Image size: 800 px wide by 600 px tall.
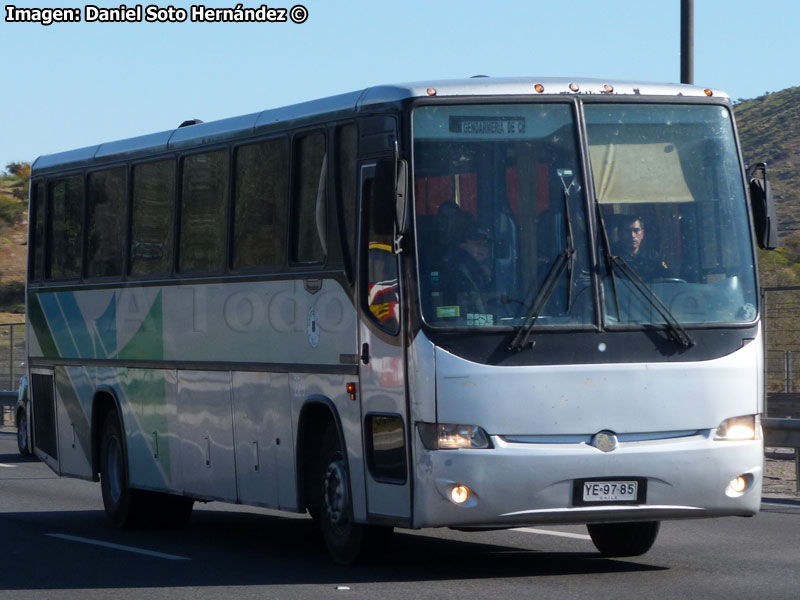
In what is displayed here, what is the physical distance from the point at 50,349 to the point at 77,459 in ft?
4.39

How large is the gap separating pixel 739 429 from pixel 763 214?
4.62 ft

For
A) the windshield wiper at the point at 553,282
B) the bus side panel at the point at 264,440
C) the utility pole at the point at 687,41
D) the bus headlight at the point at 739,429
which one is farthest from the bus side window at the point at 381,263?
the utility pole at the point at 687,41

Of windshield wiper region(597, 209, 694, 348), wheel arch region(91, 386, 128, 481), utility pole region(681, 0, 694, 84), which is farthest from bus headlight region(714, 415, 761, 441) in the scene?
utility pole region(681, 0, 694, 84)

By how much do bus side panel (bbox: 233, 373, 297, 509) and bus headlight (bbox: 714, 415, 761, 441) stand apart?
3098 mm

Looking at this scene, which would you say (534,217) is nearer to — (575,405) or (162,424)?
(575,405)

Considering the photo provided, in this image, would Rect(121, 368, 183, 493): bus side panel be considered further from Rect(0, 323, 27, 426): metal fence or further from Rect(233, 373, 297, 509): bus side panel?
Rect(0, 323, 27, 426): metal fence

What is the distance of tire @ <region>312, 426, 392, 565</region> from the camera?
10695mm

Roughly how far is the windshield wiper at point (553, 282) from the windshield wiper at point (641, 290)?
0.22 metres

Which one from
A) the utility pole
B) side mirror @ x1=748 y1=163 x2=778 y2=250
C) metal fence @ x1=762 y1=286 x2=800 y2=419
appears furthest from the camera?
the utility pole

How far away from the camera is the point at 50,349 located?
16.5 m

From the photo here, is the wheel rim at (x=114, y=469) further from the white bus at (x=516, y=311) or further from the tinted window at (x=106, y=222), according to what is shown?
the white bus at (x=516, y=311)

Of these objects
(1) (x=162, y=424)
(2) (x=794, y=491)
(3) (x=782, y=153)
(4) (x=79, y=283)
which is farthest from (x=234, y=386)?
(3) (x=782, y=153)

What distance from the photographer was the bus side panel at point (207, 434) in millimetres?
12656

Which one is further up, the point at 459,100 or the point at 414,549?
the point at 459,100
